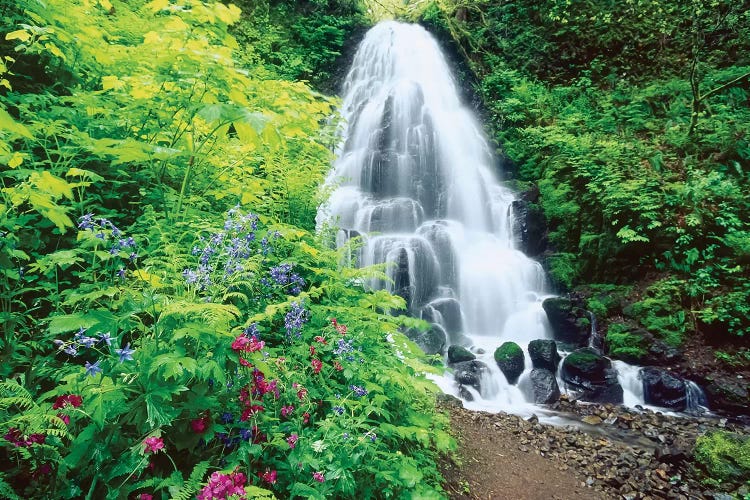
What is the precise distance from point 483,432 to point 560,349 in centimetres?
441

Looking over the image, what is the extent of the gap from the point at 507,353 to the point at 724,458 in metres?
3.63

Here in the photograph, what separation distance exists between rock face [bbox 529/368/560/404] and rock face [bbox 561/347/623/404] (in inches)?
18.3

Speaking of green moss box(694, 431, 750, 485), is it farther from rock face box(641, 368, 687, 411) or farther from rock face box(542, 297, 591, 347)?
rock face box(542, 297, 591, 347)

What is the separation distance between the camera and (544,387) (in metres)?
7.23

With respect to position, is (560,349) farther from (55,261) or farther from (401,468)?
(55,261)

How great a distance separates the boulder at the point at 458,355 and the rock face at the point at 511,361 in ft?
1.90

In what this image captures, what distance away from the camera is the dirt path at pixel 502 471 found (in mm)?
3670

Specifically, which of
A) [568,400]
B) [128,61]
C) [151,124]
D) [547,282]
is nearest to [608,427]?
[568,400]

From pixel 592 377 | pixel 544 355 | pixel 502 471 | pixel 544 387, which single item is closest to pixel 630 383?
pixel 592 377

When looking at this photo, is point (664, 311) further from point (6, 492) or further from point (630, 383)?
point (6, 492)

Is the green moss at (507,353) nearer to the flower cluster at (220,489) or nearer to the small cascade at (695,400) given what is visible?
the small cascade at (695,400)

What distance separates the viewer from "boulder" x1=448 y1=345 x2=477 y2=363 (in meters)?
7.94

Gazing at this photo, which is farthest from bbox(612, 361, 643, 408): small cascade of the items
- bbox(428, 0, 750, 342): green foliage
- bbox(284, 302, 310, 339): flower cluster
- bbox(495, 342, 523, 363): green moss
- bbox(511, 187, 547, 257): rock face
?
bbox(284, 302, 310, 339): flower cluster

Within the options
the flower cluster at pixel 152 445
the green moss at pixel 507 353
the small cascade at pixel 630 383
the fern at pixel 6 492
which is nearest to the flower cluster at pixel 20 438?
the fern at pixel 6 492
